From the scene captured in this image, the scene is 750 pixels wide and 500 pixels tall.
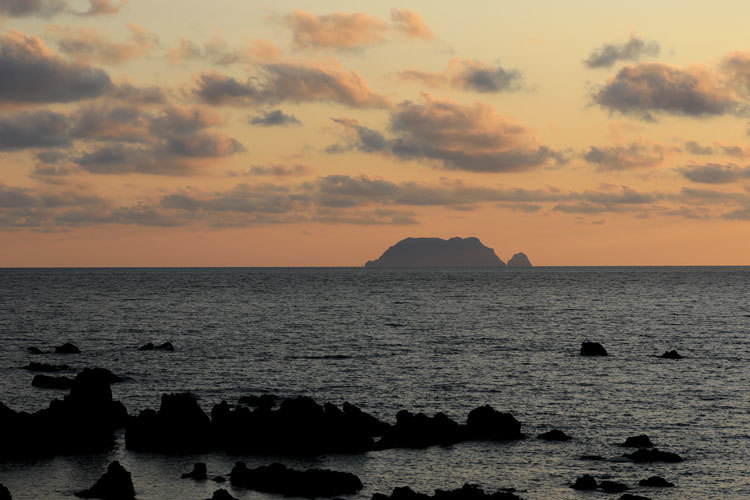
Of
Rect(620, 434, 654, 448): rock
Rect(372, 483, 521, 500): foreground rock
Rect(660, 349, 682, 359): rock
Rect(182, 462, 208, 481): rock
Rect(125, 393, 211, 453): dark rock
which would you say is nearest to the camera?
Rect(372, 483, 521, 500): foreground rock

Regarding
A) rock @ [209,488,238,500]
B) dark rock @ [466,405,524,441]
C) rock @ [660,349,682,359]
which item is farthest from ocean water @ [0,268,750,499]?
rock @ [209,488,238,500]

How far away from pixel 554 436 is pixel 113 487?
25396mm

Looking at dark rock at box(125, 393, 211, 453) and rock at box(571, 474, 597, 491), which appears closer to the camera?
rock at box(571, 474, 597, 491)

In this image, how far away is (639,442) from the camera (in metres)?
47.1

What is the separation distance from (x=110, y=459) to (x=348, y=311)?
379ft

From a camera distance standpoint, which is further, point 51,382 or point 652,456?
point 51,382

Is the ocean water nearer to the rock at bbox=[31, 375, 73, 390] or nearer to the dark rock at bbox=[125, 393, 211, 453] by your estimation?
the rock at bbox=[31, 375, 73, 390]

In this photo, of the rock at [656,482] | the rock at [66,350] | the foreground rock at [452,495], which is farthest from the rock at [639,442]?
the rock at [66,350]

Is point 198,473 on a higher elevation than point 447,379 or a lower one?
lower

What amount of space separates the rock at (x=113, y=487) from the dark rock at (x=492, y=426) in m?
20.4

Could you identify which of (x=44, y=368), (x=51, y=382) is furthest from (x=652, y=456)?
(x=44, y=368)

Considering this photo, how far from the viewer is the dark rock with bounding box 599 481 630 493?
3875 cm

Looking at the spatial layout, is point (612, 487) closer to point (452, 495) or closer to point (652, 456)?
point (652, 456)

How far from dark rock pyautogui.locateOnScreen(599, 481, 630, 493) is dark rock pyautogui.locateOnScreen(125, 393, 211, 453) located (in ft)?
70.6
